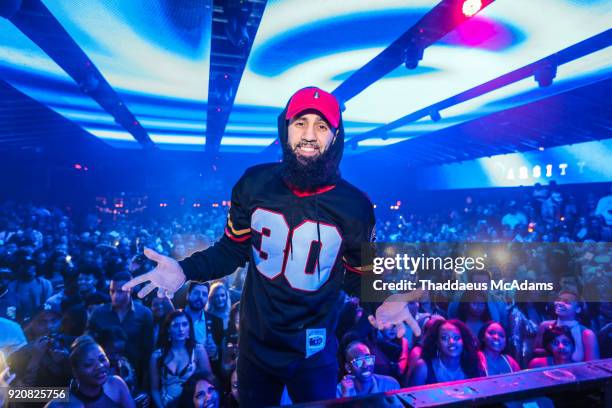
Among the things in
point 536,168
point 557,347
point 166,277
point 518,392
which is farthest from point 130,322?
point 536,168

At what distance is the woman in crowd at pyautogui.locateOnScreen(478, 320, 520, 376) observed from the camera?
335 cm

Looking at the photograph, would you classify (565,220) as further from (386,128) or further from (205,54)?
(205,54)

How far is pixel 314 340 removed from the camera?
1332 mm

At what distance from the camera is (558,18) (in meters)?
3.68

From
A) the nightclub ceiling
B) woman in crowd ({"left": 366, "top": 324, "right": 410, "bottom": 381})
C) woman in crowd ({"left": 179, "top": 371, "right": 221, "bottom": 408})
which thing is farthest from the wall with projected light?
woman in crowd ({"left": 179, "top": 371, "right": 221, "bottom": 408})

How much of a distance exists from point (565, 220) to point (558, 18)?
526 cm

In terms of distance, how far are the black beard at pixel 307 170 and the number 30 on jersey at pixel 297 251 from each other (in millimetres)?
156

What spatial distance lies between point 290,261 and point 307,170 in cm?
38

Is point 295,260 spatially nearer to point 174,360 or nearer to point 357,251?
point 357,251

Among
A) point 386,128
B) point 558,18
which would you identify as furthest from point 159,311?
point 386,128

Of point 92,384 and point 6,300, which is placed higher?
point 6,300

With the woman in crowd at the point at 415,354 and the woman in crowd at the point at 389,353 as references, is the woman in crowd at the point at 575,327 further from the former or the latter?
the woman in crowd at the point at 389,353

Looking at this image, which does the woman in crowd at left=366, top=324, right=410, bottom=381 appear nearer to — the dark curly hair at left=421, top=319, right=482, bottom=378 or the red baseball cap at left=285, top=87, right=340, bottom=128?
the dark curly hair at left=421, top=319, right=482, bottom=378

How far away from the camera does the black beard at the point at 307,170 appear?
1394mm
